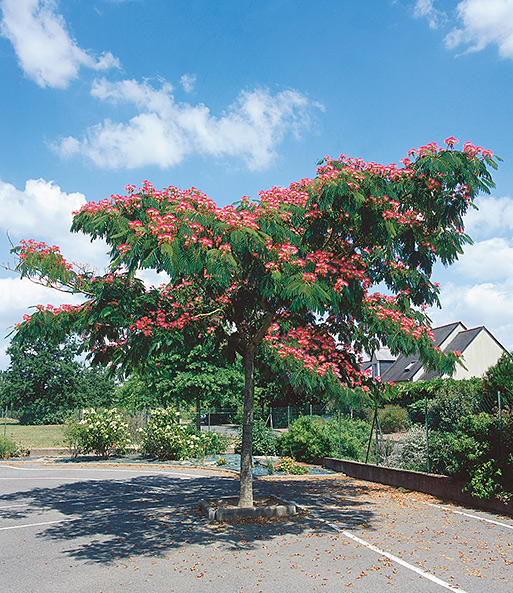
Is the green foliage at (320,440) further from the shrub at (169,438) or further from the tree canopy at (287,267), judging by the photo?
the tree canopy at (287,267)

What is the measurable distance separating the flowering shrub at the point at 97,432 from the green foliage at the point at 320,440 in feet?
23.7

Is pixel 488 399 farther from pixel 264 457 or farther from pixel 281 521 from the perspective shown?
pixel 264 457

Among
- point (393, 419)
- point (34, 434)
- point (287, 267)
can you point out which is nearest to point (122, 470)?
point (287, 267)

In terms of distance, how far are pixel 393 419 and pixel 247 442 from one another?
2253 centimetres

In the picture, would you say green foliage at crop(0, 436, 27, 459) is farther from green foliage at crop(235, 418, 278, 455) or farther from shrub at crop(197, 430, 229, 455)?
green foliage at crop(235, 418, 278, 455)

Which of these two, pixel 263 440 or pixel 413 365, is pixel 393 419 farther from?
pixel 413 365

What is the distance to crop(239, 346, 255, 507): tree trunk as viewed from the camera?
10.8 meters

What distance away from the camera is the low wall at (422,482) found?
11617mm

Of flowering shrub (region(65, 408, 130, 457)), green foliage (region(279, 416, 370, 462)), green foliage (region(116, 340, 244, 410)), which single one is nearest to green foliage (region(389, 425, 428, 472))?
green foliage (region(279, 416, 370, 462))

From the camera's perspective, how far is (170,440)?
2255cm

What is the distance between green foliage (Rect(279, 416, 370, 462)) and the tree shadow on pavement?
4.32 meters

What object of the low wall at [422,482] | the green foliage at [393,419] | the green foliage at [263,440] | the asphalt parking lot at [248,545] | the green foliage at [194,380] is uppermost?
the green foliage at [194,380]

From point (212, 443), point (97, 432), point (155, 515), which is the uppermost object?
point (97, 432)

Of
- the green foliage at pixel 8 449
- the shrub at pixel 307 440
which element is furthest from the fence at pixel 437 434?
the green foliage at pixel 8 449
